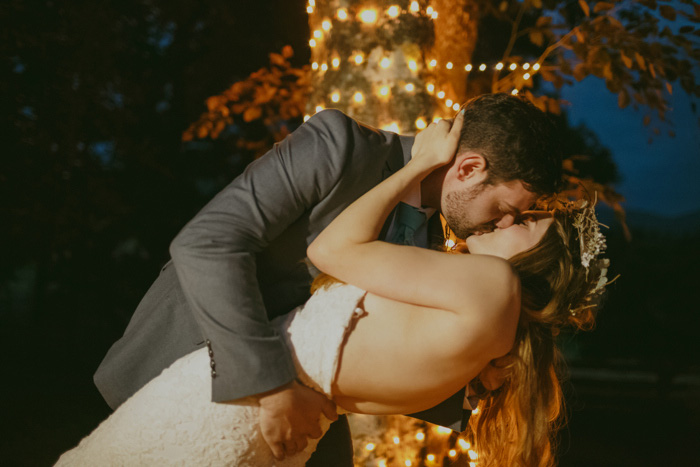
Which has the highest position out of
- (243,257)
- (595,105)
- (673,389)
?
(243,257)

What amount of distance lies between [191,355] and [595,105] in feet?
349

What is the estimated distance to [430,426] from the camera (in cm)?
301

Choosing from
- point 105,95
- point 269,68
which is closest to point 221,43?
point 269,68

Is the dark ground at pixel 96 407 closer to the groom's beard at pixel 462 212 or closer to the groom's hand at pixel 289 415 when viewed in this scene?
the groom's beard at pixel 462 212

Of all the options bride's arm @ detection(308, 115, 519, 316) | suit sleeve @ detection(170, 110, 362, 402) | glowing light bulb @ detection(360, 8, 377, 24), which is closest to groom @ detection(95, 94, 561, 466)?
suit sleeve @ detection(170, 110, 362, 402)

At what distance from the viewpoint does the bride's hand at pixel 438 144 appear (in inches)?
67.7

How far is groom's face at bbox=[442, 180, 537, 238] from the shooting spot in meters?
1.83

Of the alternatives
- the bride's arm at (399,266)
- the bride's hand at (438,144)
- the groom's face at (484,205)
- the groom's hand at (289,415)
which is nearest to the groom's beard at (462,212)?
the groom's face at (484,205)

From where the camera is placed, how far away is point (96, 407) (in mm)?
6609

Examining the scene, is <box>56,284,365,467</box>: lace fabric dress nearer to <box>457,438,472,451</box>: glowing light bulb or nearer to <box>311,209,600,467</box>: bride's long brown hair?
<box>311,209,600,467</box>: bride's long brown hair

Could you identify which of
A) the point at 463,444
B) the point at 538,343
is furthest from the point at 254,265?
the point at 463,444

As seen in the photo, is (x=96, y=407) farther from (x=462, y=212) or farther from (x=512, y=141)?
(x=512, y=141)

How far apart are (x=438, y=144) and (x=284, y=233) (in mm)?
553

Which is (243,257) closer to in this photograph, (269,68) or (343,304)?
(343,304)
